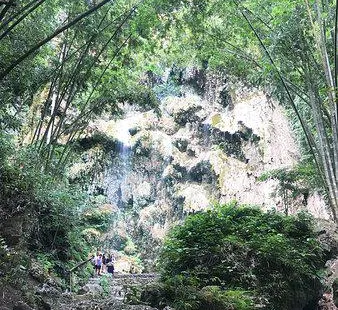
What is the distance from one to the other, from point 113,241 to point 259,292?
47.1ft

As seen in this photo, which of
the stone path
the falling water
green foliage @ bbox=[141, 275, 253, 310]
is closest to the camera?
green foliage @ bbox=[141, 275, 253, 310]

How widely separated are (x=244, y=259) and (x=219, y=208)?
171 cm

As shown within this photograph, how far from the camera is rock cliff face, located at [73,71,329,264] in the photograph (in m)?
19.5

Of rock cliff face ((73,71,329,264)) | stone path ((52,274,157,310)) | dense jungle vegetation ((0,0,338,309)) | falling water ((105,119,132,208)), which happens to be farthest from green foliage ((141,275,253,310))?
falling water ((105,119,132,208))

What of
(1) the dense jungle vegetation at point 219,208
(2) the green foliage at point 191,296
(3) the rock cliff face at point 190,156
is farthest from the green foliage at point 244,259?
(3) the rock cliff face at point 190,156

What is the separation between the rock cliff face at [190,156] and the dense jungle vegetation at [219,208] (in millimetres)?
9835

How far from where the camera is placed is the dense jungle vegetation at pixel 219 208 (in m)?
5.48

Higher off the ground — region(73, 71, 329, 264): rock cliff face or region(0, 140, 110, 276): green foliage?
region(73, 71, 329, 264): rock cliff face

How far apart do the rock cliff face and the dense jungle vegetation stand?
9.84m

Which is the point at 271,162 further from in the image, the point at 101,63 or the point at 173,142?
the point at 101,63

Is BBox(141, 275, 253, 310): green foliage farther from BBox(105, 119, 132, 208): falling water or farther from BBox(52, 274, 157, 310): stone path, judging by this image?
BBox(105, 119, 132, 208): falling water

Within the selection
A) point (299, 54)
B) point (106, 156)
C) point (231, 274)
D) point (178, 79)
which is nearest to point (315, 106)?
point (299, 54)

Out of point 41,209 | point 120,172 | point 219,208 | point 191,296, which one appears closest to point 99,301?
point 41,209

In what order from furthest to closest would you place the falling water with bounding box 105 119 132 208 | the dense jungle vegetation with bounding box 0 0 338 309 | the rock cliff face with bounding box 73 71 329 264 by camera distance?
1. the falling water with bounding box 105 119 132 208
2. the rock cliff face with bounding box 73 71 329 264
3. the dense jungle vegetation with bounding box 0 0 338 309
